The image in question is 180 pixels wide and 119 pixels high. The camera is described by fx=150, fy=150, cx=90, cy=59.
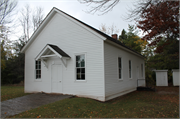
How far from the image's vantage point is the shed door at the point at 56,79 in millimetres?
11984

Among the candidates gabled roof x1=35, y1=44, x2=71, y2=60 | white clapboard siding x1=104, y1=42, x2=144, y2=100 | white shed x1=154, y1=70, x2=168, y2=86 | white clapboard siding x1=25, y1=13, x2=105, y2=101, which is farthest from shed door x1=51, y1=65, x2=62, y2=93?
white shed x1=154, y1=70, x2=168, y2=86

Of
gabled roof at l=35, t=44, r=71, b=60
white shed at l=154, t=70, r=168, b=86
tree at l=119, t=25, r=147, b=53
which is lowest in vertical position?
white shed at l=154, t=70, r=168, b=86

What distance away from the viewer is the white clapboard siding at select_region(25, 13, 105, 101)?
33.6 feet

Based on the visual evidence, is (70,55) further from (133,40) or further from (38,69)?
(133,40)

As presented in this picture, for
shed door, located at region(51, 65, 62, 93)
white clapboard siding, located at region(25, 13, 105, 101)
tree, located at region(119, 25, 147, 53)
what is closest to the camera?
white clapboard siding, located at region(25, 13, 105, 101)

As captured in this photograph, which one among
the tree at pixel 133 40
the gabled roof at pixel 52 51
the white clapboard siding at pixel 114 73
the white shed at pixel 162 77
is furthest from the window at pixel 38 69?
the tree at pixel 133 40

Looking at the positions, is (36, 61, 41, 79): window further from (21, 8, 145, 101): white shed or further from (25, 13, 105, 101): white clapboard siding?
(25, 13, 105, 101): white clapboard siding

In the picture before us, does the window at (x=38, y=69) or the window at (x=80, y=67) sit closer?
the window at (x=80, y=67)

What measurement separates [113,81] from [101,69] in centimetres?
188

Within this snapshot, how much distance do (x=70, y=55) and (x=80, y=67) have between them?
1.30 m

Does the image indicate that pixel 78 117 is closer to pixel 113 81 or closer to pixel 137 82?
pixel 113 81

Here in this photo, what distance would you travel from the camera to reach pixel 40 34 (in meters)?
13.7

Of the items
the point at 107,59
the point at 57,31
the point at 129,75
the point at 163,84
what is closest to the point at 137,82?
the point at 129,75

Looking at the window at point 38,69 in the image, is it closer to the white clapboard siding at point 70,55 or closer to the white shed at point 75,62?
the white shed at point 75,62
